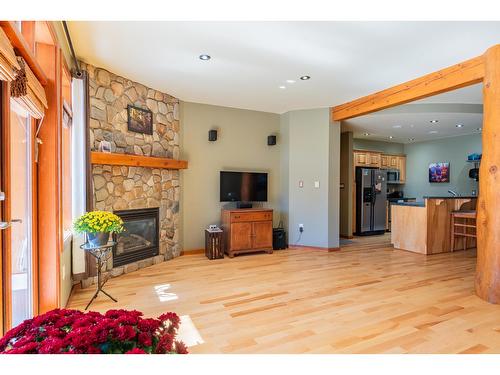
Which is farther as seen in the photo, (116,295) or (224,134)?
(224,134)

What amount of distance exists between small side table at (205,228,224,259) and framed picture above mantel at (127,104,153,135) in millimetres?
1817

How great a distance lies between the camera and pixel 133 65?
3.40 m

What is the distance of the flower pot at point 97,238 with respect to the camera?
2701mm

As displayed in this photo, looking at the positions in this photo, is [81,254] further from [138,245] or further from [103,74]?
[103,74]

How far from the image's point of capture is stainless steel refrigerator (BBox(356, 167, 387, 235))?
23.0ft

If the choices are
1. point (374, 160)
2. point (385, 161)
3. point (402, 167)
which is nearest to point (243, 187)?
point (374, 160)

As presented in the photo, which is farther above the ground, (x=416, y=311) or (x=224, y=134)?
(x=224, y=134)

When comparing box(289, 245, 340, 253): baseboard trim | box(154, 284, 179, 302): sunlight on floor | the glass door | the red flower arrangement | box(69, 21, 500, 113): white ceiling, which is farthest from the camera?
box(289, 245, 340, 253): baseboard trim

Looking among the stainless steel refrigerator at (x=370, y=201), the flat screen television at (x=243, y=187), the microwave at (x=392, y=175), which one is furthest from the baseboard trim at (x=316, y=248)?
the microwave at (x=392, y=175)

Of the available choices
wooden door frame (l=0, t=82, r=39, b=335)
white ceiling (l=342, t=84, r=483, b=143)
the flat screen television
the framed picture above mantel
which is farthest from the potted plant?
white ceiling (l=342, t=84, r=483, b=143)

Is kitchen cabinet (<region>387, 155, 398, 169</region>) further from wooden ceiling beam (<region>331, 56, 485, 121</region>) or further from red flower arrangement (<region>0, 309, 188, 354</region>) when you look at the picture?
red flower arrangement (<region>0, 309, 188, 354</region>)

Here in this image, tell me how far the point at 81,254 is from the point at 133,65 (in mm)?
2236

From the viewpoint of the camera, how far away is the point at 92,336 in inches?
32.0
